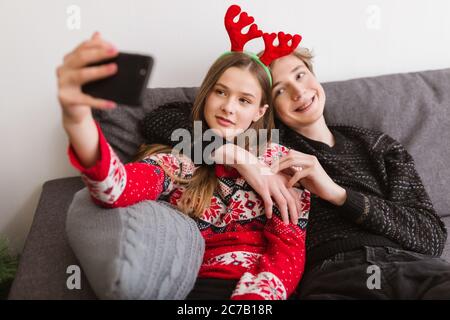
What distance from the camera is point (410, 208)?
1.20 meters

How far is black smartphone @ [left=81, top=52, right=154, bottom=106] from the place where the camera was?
0.72 meters

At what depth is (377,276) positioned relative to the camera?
1003mm

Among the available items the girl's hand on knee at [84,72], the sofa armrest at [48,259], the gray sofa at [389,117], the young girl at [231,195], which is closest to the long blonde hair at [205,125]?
the young girl at [231,195]

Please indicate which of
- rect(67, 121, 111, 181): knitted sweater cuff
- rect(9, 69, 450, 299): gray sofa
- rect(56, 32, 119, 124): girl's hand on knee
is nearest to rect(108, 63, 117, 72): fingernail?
rect(56, 32, 119, 124): girl's hand on knee

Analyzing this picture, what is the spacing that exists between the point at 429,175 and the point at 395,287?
0.55m

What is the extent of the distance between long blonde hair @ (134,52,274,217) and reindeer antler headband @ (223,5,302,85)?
0.04 metres

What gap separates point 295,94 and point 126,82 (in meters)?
0.66

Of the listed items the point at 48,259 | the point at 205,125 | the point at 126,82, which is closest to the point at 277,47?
the point at 205,125

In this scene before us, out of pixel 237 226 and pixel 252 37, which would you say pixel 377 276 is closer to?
pixel 237 226

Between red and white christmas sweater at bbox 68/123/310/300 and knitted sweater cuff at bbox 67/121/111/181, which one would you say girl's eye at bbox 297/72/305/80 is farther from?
knitted sweater cuff at bbox 67/121/111/181

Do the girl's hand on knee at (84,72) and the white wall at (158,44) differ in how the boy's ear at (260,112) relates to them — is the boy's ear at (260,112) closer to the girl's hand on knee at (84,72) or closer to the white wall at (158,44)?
the white wall at (158,44)

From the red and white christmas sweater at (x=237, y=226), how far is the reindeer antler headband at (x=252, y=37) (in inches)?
9.6
